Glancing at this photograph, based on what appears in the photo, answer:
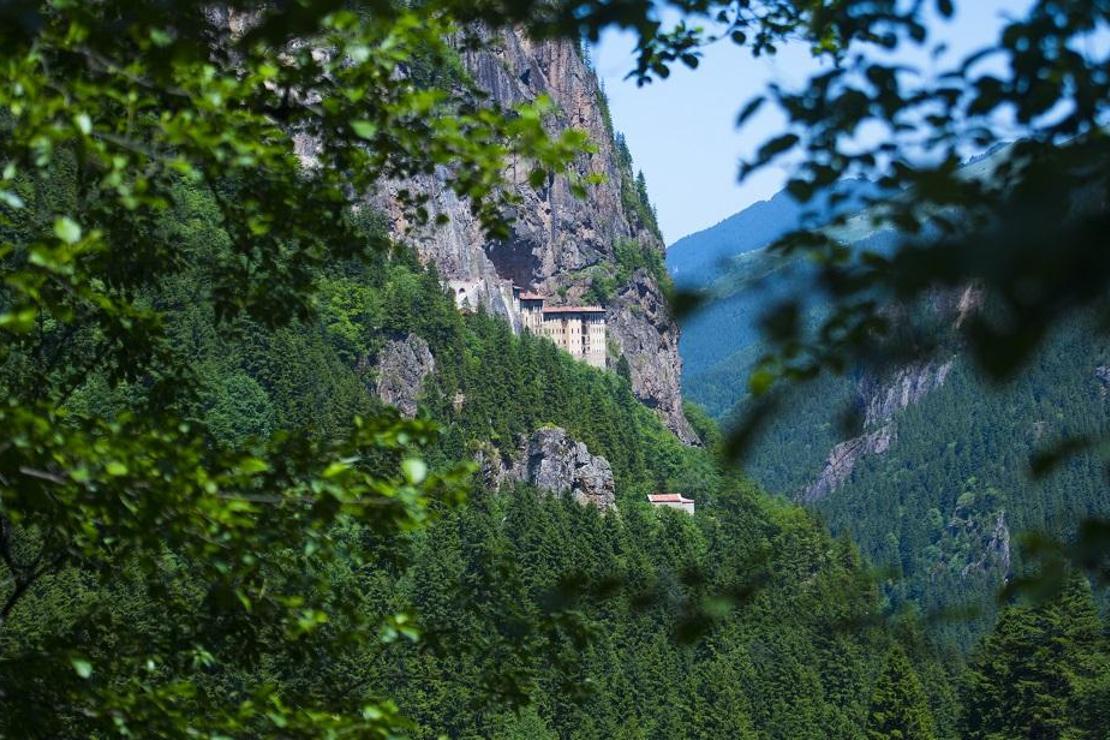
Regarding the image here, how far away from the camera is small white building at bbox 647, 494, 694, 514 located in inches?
4439

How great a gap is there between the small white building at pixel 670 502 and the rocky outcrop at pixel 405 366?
15717 millimetres

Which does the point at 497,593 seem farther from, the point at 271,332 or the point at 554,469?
the point at 554,469

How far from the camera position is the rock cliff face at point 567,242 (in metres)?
130

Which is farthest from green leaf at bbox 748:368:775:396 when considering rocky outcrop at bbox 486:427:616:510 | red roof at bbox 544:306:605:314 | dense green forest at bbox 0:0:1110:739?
red roof at bbox 544:306:605:314

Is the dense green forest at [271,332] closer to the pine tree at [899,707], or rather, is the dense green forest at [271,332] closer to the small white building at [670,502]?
the pine tree at [899,707]

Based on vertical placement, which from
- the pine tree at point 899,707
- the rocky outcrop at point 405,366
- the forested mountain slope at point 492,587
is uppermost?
the rocky outcrop at point 405,366

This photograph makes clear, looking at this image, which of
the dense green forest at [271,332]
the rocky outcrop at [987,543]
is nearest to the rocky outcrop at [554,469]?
the rocky outcrop at [987,543]

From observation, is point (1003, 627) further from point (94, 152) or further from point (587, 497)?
point (94, 152)

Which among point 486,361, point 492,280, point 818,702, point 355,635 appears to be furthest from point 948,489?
point 355,635

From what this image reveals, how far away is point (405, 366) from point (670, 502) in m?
18.4

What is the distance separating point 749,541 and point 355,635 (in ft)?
312

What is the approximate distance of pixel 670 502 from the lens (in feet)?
373

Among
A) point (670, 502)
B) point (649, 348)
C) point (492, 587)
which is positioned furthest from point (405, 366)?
point (492, 587)

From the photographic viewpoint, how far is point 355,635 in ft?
25.1
